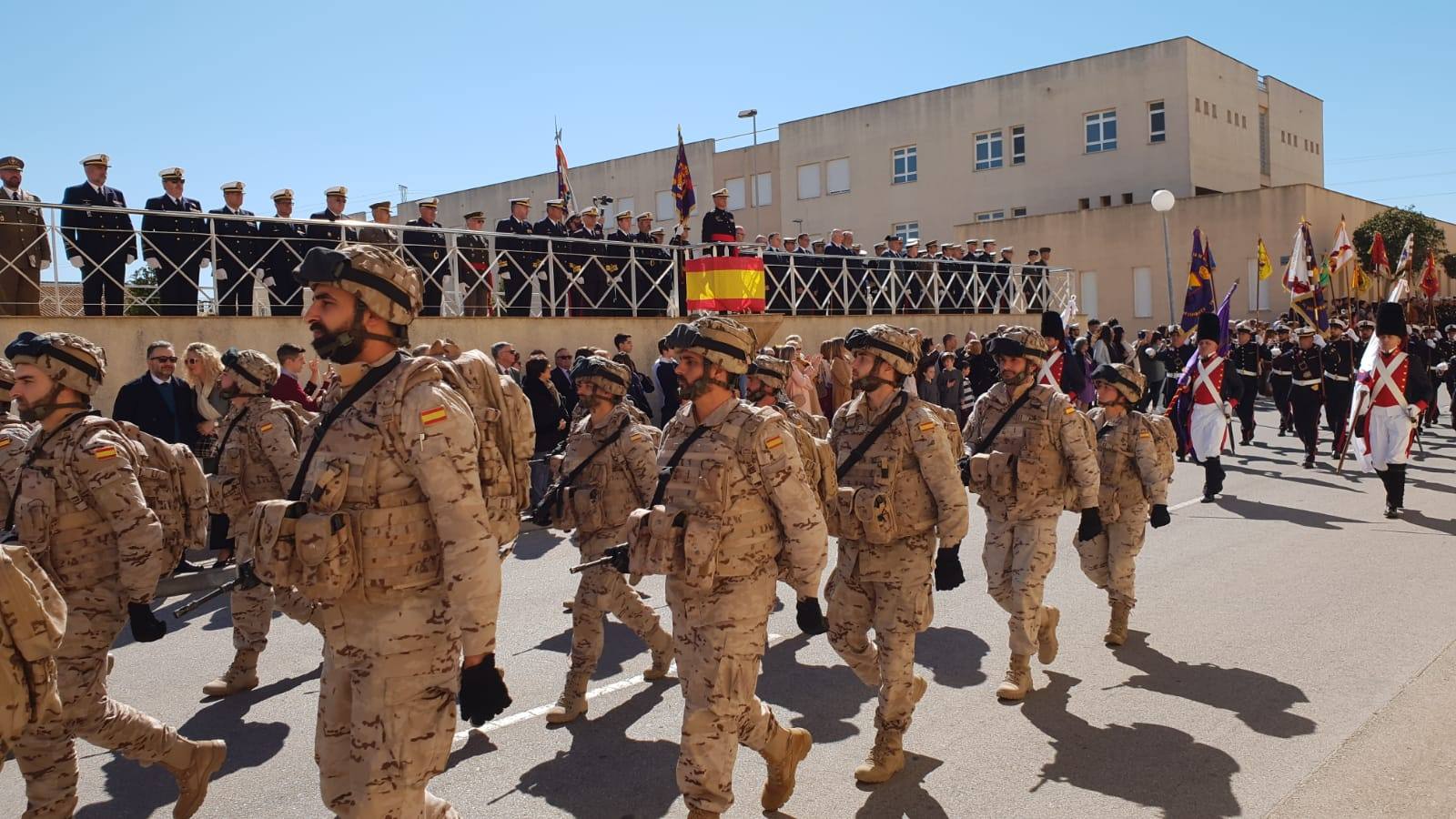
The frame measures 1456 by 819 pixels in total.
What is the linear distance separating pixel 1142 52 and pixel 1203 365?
28.1m

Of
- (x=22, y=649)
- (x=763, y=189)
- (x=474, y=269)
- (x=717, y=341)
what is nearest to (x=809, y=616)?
(x=717, y=341)

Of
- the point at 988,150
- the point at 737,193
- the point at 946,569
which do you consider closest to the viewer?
the point at 946,569

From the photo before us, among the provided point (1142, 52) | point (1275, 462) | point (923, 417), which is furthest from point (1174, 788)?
point (1142, 52)

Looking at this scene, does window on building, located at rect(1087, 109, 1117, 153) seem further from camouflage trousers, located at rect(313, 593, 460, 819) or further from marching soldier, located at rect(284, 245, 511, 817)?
camouflage trousers, located at rect(313, 593, 460, 819)

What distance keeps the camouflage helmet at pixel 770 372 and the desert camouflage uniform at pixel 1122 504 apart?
226cm

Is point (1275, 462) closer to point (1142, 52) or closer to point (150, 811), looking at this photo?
point (150, 811)

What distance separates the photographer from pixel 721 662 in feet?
14.0

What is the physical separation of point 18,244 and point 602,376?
804cm

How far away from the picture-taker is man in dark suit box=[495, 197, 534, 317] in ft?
49.5

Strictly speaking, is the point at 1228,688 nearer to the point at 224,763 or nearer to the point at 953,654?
the point at 953,654

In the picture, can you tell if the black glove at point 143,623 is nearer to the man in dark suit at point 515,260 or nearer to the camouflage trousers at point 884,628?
the camouflage trousers at point 884,628

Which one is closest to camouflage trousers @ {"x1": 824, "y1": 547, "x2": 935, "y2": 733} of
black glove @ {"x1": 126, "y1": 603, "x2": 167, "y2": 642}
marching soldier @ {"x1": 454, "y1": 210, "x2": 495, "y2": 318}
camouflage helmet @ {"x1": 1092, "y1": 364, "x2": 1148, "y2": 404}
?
black glove @ {"x1": 126, "y1": 603, "x2": 167, "y2": 642}

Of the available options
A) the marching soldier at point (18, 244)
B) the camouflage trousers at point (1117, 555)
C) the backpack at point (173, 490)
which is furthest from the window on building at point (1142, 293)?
the backpack at point (173, 490)

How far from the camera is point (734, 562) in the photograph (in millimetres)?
4344
